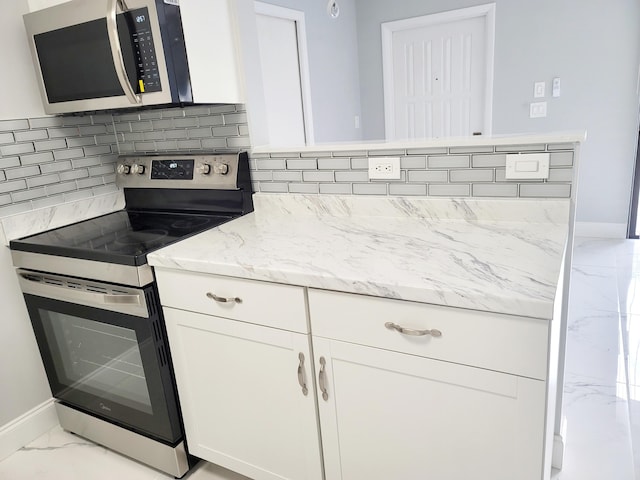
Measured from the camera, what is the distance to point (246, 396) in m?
1.50

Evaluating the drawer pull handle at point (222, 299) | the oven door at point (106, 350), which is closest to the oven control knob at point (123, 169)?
the oven door at point (106, 350)

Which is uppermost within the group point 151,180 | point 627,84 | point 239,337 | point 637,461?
point 627,84

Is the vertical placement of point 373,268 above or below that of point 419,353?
above

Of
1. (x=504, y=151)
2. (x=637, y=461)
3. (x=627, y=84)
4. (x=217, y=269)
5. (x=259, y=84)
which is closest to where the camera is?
(x=217, y=269)

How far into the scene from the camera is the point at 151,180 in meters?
2.10

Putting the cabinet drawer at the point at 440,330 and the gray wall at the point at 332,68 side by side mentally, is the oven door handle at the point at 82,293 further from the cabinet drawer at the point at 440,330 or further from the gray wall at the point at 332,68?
the gray wall at the point at 332,68

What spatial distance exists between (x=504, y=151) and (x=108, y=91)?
1399 millimetres

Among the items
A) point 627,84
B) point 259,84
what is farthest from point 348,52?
point 259,84

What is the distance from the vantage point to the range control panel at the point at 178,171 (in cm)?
190

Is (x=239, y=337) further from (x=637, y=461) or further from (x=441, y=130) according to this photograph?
(x=441, y=130)

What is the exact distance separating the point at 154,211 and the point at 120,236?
1.33 feet

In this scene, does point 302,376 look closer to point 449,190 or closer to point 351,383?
point 351,383

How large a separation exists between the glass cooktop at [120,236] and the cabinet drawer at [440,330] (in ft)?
2.21

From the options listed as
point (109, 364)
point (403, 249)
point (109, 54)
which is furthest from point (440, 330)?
point (109, 54)
